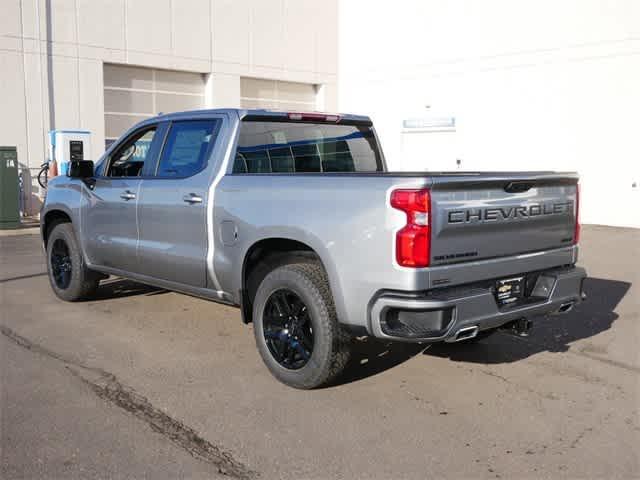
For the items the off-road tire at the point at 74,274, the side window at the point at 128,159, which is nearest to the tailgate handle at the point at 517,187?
the side window at the point at 128,159

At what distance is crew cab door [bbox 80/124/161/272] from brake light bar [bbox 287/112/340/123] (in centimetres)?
129

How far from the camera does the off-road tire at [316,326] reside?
440 centimetres

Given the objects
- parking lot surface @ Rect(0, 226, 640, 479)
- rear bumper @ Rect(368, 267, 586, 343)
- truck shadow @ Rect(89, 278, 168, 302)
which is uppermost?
rear bumper @ Rect(368, 267, 586, 343)

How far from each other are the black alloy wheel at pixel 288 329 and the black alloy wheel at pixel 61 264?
325cm

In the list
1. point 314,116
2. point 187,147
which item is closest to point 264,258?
point 187,147

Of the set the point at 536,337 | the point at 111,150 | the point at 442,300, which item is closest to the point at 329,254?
the point at 442,300

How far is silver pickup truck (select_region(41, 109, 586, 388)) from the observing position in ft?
13.2

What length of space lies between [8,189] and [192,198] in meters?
11.3

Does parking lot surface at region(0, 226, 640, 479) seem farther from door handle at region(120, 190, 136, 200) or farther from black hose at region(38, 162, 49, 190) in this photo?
black hose at region(38, 162, 49, 190)

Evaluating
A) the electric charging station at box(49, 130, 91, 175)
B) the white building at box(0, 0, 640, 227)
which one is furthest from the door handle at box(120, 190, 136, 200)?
the white building at box(0, 0, 640, 227)

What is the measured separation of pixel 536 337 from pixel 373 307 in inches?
106

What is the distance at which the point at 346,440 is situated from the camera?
12.8ft

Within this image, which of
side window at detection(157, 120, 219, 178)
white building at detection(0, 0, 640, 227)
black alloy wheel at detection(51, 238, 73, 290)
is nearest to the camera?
side window at detection(157, 120, 219, 178)

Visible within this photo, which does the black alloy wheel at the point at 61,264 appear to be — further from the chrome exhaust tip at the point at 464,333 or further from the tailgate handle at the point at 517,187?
the tailgate handle at the point at 517,187
